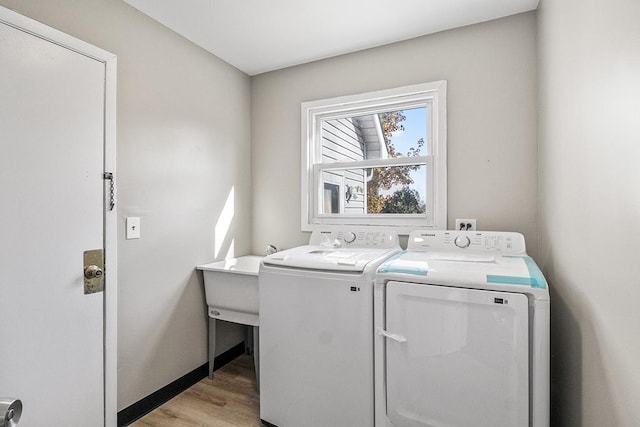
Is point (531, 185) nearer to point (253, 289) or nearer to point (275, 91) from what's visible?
point (253, 289)

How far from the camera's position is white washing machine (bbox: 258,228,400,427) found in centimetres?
148

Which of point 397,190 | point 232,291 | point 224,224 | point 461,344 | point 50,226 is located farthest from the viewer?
point 224,224

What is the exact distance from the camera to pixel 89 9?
159 cm

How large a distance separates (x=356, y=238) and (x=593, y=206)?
4.33 ft

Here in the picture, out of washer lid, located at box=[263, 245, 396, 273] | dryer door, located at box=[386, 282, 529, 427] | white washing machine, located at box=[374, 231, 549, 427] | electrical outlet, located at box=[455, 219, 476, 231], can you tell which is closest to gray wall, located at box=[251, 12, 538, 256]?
electrical outlet, located at box=[455, 219, 476, 231]

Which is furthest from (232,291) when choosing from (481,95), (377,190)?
(481,95)

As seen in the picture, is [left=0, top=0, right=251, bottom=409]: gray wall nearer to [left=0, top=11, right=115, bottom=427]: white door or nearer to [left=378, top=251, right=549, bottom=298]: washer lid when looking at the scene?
[left=0, top=11, right=115, bottom=427]: white door

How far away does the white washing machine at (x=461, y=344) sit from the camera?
1.20 metres

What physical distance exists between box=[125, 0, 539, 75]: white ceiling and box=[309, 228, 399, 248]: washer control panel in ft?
4.35

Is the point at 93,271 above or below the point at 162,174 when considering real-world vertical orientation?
below

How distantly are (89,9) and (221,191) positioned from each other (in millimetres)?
1276

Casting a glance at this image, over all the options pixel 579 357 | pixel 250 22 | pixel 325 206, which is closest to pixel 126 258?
pixel 325 206

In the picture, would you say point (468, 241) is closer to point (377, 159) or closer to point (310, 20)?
point (377, 159)

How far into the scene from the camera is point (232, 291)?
214 centimetres
